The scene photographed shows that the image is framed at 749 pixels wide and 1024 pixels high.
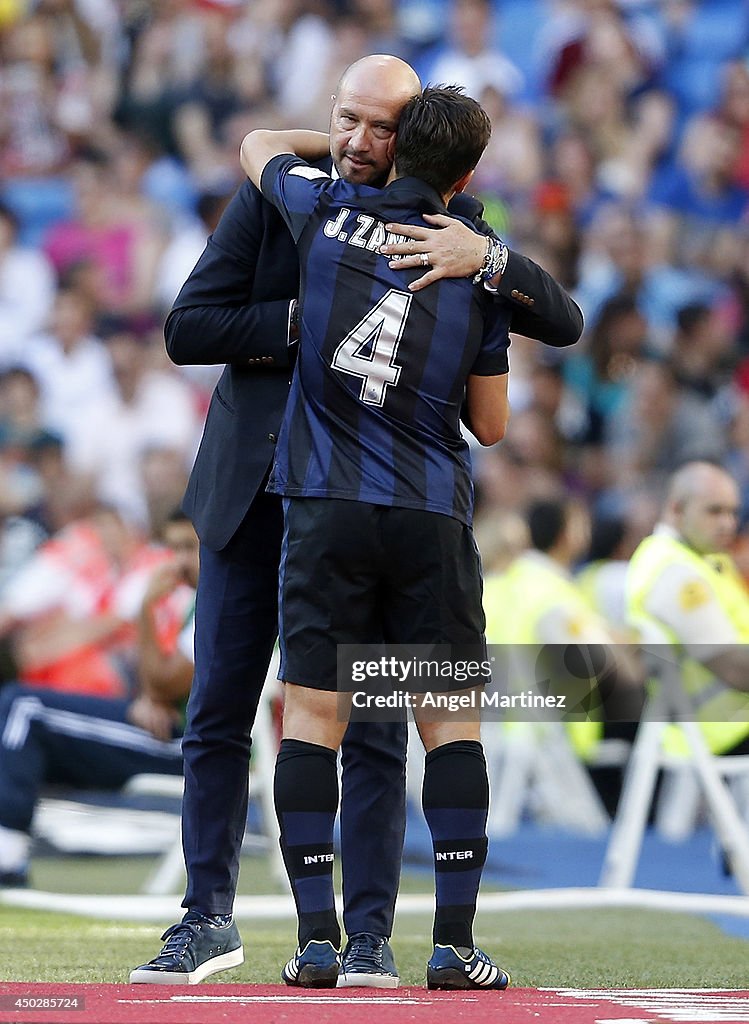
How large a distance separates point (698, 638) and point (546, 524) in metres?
2.63

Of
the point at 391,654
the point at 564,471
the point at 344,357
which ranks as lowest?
the point at 391,654

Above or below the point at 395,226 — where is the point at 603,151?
above

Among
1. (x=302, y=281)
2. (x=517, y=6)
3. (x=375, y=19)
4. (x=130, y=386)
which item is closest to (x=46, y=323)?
(x=130, y=386)

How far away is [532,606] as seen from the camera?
8.16 meters

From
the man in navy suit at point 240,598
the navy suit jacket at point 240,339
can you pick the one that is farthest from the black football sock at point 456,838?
the navy suit jacket at point 240,339

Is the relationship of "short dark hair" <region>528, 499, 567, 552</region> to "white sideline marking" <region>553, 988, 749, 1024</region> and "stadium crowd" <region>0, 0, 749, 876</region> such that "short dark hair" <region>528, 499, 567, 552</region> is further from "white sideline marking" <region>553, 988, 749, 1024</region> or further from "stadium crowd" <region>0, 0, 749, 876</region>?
"white sideline marking" <region>553, 988, 749, 1024</region>

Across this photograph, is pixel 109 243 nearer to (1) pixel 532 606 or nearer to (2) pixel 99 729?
(1) pixel 532 606

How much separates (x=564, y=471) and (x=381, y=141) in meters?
6.88

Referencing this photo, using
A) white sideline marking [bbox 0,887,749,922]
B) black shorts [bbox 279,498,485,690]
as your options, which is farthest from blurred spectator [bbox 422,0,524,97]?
black shorts [bbox 279,498,485,690]

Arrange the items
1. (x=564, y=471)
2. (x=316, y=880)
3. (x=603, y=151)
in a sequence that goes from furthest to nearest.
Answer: (x=603, y=151) → (x=564, y=471) → (x=316, y=880)

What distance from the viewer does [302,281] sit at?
11.3 feet

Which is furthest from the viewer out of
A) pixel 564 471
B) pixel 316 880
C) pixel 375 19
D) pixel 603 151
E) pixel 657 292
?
pixel 375 19

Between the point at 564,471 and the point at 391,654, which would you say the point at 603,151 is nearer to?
the point at 564,471

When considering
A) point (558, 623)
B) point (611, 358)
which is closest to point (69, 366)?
point (611, 358)
